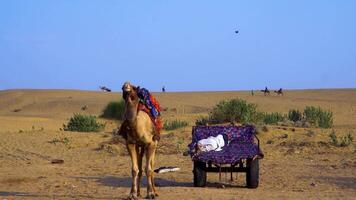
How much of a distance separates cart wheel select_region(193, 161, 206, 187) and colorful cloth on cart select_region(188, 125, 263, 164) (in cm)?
20

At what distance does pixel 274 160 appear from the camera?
19.3 m

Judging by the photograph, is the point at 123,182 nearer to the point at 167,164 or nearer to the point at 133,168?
the point at 133,168

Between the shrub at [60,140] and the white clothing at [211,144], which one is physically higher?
the white clothing at [211,144]

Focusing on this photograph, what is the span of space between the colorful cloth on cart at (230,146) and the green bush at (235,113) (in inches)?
477

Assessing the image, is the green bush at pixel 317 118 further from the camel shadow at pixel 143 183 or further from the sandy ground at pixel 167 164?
the camel shadow at pixel 143 183

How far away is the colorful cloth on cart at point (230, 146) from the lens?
517 inches

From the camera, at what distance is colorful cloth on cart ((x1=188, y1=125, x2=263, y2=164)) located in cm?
1314

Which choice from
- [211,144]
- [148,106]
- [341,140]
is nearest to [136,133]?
[148,106]

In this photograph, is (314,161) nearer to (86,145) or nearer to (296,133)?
(296,133)

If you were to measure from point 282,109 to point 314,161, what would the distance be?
36120mm

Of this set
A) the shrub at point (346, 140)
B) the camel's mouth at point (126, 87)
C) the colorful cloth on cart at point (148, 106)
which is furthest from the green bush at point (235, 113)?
the camel's mouth at point (126, 87)

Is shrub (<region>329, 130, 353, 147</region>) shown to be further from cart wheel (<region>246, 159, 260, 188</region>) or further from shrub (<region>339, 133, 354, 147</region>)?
cart wheel (<region>246, 159, 260, 188</region>)

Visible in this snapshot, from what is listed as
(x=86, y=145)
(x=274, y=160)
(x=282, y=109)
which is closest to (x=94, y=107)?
(x=282, y=109)

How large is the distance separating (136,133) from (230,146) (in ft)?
11.4
